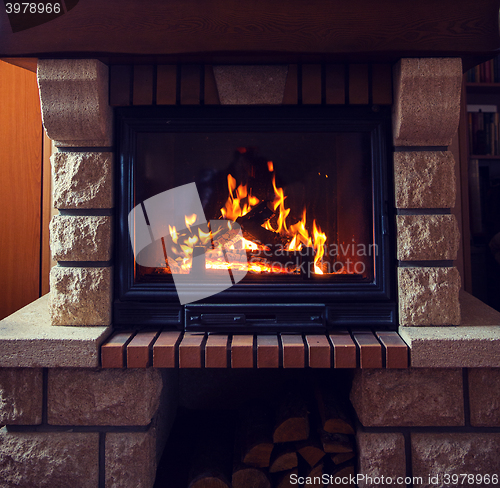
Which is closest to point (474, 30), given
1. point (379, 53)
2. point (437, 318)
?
point (379, 53)

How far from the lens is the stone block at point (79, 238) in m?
1.10

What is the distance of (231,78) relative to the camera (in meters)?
1.09

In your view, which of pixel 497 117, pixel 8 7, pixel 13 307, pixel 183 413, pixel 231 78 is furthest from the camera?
pixel 497 117

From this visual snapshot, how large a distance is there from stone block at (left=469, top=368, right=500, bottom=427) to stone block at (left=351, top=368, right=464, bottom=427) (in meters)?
0.04

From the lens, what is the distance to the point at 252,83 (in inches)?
43.0

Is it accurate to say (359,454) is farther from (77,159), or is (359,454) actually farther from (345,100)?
(77,159)

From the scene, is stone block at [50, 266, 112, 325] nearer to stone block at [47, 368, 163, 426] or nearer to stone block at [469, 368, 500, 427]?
stone block at [47, 368, 163, 426]

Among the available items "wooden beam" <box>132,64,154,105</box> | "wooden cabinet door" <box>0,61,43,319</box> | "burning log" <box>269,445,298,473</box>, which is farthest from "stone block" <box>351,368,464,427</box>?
"wooden cabinet door" <box>0,61,43,319</box>

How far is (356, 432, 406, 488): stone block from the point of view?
3.36 ft

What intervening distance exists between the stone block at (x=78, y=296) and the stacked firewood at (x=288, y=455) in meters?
0.57

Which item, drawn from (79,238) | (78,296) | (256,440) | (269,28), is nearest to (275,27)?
(269,28)

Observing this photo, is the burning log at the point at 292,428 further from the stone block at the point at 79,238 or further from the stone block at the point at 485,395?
the stone block at the point at 79,238

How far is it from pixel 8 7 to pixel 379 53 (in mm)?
1019

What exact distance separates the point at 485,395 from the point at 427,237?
1.53 ft
